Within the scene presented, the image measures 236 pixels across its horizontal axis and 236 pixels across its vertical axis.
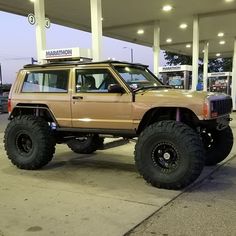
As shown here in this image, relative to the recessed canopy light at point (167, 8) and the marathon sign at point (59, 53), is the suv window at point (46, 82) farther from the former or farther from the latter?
the recessed canopy light at point (167, 8)

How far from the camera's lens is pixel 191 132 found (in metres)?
5.86

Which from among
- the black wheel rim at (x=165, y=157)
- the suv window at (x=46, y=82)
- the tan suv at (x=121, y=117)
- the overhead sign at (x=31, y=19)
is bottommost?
the black wheel rim at (x=165, y=157)

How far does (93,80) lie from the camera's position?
23.1ft

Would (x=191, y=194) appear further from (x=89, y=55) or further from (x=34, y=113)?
(x=89, y=55)

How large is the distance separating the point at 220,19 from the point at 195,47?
5.53 feet

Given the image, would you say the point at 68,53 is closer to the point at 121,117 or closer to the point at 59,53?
the point at 59,53

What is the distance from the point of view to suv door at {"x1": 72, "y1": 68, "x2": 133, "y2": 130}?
6.46 m

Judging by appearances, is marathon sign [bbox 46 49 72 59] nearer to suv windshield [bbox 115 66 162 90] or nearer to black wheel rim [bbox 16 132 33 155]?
suv windshield [bbox 115 66 162 90]

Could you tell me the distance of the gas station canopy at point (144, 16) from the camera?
14.9m

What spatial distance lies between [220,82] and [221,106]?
21136 millimetres

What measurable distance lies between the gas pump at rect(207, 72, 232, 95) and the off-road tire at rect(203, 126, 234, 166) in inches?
750

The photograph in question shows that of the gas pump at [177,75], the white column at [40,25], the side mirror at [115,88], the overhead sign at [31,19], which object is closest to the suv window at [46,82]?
the side mirror at [115,88]

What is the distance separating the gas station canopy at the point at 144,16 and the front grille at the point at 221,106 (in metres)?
8.85

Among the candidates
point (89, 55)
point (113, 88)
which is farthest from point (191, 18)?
point (113, 88)
